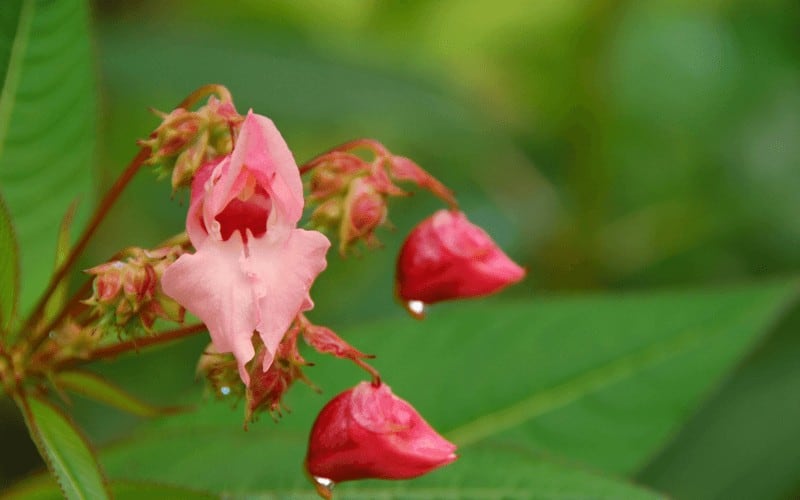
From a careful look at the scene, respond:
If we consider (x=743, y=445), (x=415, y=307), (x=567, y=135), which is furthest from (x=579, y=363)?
(x=567, y=135)

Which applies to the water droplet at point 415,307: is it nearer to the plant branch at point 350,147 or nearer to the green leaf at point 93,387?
the plant branch at point 350,147

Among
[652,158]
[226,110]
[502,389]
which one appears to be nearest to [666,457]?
[502,389]

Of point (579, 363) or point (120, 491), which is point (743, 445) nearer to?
point (579, 363)

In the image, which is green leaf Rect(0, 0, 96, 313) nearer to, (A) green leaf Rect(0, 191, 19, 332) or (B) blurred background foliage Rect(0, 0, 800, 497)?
(A) green leaf Rect(0, 191, 19, 332)

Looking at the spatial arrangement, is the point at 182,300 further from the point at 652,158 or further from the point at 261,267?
the point at 652,158

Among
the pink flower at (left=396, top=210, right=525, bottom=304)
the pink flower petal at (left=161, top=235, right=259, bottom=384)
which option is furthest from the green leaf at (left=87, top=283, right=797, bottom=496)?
the pink flower petal at (left=161, top=235, right=259, bottom=384)
